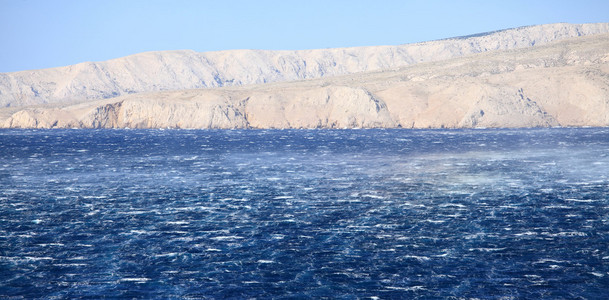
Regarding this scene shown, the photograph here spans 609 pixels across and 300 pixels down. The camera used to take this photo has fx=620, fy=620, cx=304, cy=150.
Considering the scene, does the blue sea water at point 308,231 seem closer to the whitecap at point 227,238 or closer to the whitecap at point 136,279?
the whitecap at point 136,279

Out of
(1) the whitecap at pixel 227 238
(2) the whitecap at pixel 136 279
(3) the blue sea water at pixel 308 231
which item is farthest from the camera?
(1) the whitecap at pixel 227 238

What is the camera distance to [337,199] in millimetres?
51781

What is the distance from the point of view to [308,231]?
3975 centimetres

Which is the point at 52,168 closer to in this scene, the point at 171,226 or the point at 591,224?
the point at 171,226

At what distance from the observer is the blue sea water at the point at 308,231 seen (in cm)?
2908

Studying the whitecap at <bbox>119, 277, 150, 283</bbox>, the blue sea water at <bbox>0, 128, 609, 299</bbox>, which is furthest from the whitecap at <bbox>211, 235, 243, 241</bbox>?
the whitecap at <bbox>119, 277, 150, 283</bbox>

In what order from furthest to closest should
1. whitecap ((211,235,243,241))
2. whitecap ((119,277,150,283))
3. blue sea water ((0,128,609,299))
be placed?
whitecap ((211,235,243,241)) < whitecap ((119,277,150,283)) < blue sea water ((0,128,609,299))

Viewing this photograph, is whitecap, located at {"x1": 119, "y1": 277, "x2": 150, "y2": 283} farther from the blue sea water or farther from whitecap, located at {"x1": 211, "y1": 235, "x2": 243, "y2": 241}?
whitecap, located at {"x1": 211, "y1": 235, "x2": 243, "y2": 241}

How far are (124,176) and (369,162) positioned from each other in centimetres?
3170


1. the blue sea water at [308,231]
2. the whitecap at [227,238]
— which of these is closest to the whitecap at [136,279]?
the blue sea water at [308,231]

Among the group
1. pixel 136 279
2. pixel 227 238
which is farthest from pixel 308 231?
pixel 136 279

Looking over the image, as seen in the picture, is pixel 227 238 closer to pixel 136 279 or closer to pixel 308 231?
pixel 308 231

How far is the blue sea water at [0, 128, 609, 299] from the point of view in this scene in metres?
29.1

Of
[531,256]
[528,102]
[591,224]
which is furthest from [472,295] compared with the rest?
[528,102]
